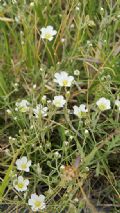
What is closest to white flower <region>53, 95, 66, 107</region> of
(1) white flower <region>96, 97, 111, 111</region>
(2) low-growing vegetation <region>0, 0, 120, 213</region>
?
(2) low-growing vegetation <region>0, 0, 120, 213</region>

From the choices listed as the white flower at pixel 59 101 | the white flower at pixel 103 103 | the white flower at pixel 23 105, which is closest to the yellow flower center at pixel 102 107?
the white flower at pixel 103 103

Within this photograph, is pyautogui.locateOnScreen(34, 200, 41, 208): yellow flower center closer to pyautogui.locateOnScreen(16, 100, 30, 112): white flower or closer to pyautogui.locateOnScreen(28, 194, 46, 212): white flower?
pyautogui.locateOnScreen(28, 194, 46, 212): white flower

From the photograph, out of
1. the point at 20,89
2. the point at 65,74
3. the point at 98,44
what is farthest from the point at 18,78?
the point at 98,44

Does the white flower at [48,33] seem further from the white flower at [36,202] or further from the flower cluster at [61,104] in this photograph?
the white flower at [36,202]

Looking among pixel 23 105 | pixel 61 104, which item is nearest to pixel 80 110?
pixel 61 104

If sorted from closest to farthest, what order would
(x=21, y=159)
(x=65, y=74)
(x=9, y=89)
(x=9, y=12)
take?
(x=21, y=159) < (x=65, y=74) < (x=9, y=89) < (x=9, y=12)

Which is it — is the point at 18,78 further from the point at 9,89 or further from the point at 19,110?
the point at 19,110
